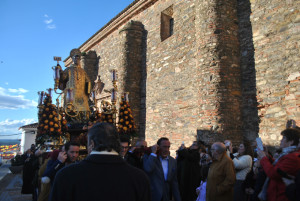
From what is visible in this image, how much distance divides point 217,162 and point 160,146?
3.42 ft

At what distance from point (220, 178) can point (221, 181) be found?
54 mm

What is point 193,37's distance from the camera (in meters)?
10.5

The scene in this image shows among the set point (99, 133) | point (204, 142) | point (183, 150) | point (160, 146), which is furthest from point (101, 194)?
point (204, 142)

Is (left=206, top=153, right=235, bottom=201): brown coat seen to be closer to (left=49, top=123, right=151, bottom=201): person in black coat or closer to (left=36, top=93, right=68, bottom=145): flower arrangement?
(left=49, top=123, right=151, bottom=201): person in black coat

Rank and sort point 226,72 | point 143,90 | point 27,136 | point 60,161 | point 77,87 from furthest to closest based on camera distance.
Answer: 1. point 27,136
2. point 143,90
3. point 77,87
4. point 226,72
5. point 60,161

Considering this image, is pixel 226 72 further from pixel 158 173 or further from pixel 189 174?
pixel 158 173

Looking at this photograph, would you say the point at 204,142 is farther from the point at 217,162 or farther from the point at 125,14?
the point at 125,14

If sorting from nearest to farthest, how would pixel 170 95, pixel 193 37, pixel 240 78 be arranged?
pixel 240 78 → pixel 193 37 → pixel 170 95

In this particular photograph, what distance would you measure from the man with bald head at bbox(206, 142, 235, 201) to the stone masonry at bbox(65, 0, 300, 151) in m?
3.97

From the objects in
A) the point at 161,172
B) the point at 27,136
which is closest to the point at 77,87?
the point at 161,172

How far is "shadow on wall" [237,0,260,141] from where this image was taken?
8.35 metres

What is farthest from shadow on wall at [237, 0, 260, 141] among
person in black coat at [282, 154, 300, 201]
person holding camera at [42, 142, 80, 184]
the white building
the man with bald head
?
Result: the white building

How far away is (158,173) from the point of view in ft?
13.8

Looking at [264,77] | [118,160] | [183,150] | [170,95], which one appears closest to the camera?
[118,160]
